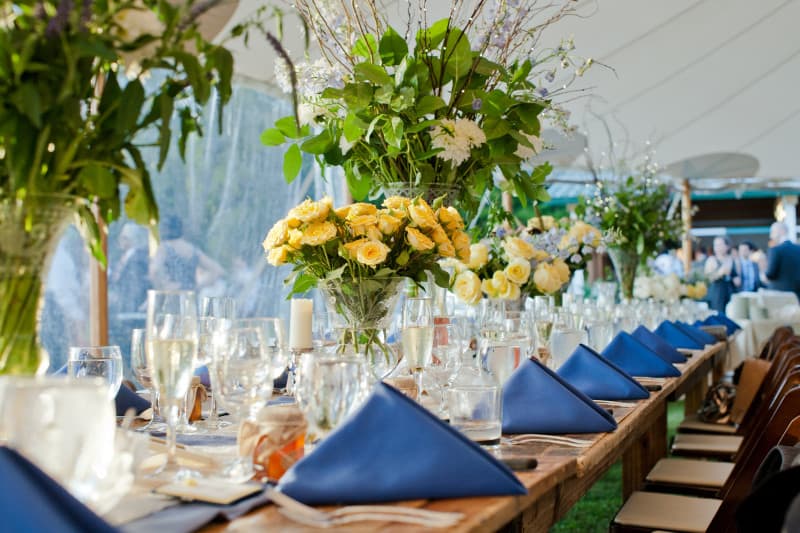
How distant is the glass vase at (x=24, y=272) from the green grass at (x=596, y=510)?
2.82 m

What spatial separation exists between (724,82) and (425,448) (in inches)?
337

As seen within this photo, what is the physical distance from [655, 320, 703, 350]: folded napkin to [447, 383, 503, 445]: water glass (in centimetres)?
292

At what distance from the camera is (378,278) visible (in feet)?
5.66

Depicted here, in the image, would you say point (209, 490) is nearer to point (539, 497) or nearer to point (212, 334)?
point (212, 334)

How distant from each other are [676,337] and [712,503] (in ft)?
5.66

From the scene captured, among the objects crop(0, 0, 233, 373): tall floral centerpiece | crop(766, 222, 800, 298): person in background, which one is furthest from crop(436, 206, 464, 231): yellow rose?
crop(766, 222, 800, 298): person in background

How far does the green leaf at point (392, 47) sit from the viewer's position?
2156 mm

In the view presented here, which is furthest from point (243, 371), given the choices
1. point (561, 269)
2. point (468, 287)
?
point (561, 269)

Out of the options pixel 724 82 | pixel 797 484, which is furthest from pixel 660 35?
pixel 797 484

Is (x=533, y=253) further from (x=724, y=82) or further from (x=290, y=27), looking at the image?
(x=724, y=82)

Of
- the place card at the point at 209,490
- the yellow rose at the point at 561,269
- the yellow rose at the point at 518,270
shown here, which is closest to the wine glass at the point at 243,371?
the place card at the point at 209,490

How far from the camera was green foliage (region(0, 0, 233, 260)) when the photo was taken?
3.26ft

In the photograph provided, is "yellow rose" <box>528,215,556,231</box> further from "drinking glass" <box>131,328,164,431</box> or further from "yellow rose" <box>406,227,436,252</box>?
"drinking glass" <box>131,328,164,431</box>

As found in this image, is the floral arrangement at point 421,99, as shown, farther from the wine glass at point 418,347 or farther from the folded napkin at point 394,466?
the folded napkin at point 394,466
